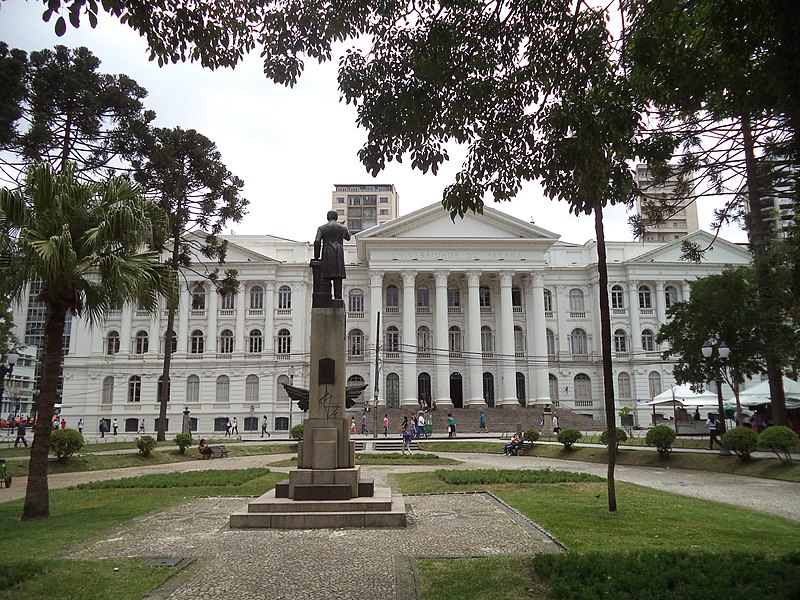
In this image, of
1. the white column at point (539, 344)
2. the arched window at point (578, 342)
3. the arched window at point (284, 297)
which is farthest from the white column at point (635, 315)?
Answer: the arched window at point (284, 297)

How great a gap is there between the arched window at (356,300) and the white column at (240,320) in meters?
9.00

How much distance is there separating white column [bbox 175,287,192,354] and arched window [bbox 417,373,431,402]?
19.9 metres

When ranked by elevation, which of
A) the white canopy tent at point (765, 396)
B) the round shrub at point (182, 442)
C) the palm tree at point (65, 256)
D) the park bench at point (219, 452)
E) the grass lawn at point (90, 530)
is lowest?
the park bench at point (219, 452)

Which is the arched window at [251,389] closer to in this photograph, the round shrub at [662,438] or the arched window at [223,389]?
the arched window at [223,389]

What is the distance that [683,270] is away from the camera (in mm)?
54531

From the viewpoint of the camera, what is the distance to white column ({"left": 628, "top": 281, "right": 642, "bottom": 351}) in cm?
5362

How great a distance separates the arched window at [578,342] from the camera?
2143 inches

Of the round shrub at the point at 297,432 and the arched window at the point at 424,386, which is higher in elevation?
the arched window at the point at 424,386

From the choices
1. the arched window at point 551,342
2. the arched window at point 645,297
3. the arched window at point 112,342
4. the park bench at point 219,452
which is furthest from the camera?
the arched window at point 645,297

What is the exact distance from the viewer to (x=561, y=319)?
5472 centimetres

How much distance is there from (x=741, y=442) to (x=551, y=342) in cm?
3687

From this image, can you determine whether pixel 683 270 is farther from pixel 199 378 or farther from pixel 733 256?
pixel 199 378

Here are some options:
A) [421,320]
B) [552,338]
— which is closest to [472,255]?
[421,320]

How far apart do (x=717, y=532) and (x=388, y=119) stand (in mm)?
7509
